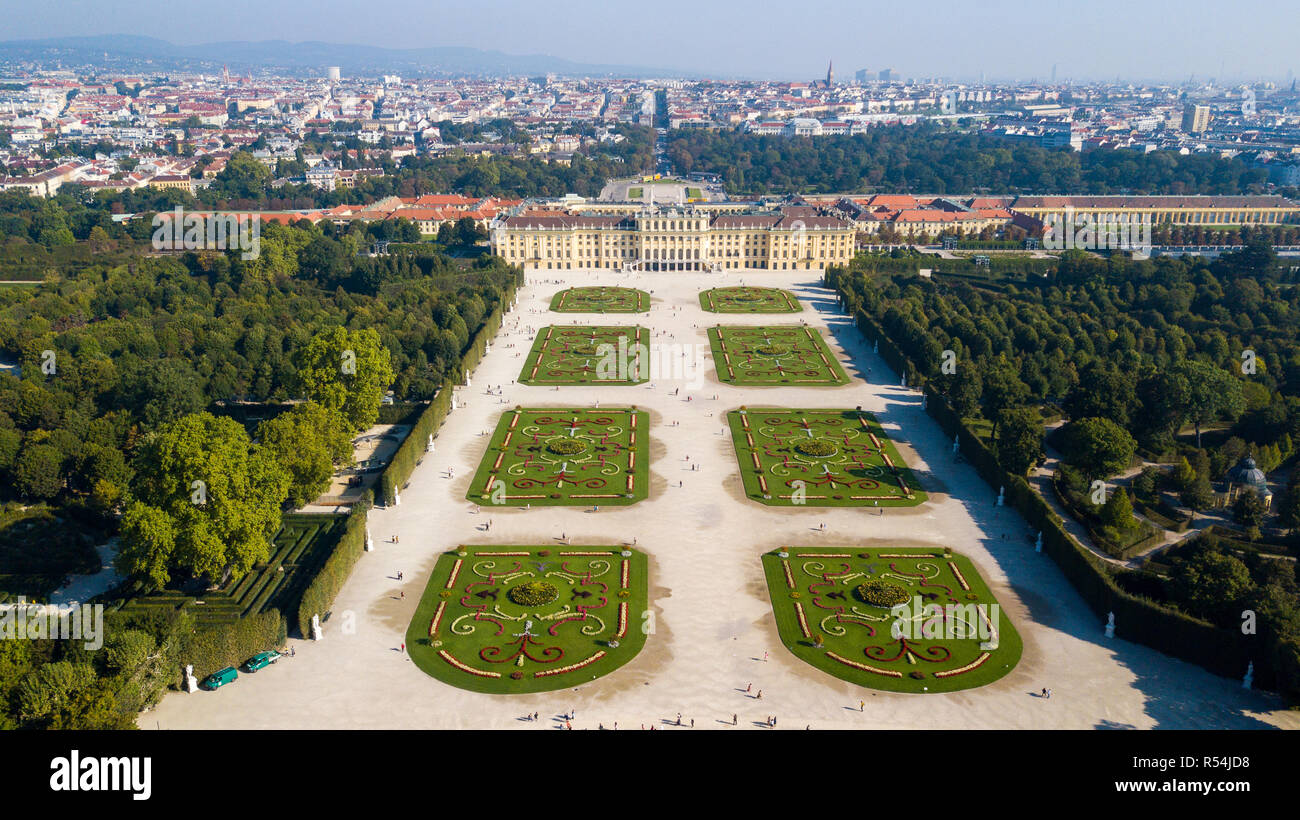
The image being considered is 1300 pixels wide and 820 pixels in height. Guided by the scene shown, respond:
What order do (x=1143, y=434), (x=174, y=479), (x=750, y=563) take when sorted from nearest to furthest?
(x=174, y=479) → (x=750, y=563) → (x=1143, y=434)

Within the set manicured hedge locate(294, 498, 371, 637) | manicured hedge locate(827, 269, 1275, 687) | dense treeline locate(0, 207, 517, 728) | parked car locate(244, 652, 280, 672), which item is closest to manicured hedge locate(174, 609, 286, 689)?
dense treeline locate(0, 207, 517, 728)

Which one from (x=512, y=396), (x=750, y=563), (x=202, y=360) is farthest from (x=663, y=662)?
(x=202, y=360)

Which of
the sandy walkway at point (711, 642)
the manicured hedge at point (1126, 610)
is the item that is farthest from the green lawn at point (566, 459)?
the manicured hedge at point (1126, 610)

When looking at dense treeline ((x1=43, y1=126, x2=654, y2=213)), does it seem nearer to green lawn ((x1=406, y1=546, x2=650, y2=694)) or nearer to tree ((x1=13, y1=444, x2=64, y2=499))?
tree ((x1=13, y1=444, x2=64, y2=499))

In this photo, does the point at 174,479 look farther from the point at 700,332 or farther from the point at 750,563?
the point at 700,332

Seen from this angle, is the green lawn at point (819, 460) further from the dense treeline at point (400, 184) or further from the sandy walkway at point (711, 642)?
the dense treeline at point (400, 184)

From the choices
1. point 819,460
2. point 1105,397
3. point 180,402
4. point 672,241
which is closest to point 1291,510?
point 1105,397

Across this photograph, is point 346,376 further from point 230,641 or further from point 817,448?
point 817,448
